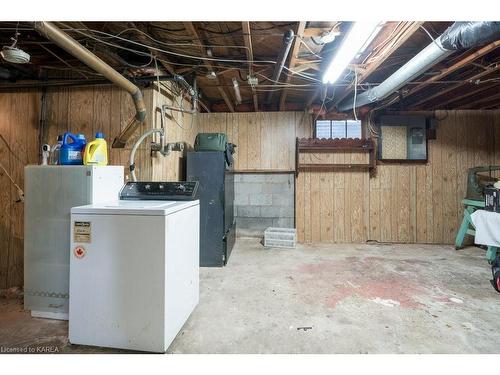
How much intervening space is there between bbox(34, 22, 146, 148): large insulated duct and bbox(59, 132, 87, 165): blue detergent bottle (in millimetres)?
523

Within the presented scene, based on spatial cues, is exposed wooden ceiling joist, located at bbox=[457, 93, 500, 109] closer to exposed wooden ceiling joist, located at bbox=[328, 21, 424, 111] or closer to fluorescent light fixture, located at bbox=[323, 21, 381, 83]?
exposed wooden ceiling joist, located at bbox=[328, 21, 424, 111]

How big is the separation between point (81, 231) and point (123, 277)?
1.24ft

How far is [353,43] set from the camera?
73.5 inches

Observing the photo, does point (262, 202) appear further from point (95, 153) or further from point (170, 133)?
point (95, 153)

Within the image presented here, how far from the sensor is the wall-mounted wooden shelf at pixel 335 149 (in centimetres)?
413

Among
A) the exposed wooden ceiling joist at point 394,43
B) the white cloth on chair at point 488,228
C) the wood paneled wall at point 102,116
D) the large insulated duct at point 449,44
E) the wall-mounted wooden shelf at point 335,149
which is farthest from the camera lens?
the wall-mounted wooden shelf at point 335,149

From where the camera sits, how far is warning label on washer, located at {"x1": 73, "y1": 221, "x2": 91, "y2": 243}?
1489 mm

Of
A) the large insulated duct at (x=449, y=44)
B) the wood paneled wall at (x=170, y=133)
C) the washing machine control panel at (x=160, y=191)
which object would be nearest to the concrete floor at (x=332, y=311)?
the washing machine control panel at (x=160, y=191)

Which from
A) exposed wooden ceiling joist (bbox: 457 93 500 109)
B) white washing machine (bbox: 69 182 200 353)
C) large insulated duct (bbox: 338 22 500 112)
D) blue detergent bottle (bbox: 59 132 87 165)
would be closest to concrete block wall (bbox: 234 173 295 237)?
large insulated duct (bbox: 338 22 500 112)

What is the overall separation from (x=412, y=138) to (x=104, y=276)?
4.71m

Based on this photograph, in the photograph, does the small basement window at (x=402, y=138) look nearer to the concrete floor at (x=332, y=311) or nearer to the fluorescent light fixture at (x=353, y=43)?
the concrete floor at (x=332, y=311)

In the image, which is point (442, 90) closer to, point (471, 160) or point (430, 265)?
point (471, 160)

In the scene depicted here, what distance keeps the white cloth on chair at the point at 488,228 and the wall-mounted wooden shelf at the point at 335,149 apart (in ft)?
4.97

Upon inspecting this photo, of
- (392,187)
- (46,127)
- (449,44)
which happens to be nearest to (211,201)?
(46,127)
